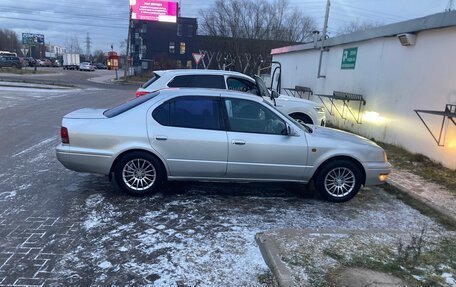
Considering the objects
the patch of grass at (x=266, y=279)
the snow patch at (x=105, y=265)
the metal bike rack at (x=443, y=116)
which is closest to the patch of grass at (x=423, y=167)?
the metal bike rack at (x=443, y=116)

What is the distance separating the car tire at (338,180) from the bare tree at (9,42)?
110m

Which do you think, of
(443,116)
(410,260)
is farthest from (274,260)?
(443,116)

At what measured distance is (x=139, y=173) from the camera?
5.62 m

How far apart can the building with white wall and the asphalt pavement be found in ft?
9.61

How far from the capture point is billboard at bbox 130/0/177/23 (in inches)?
2051

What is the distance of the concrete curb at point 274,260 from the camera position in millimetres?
3549

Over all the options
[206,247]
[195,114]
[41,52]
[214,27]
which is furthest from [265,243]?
[41,52]

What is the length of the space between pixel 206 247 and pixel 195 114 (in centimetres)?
214

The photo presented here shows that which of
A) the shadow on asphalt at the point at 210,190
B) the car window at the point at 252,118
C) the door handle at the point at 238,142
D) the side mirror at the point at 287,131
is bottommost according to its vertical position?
the shadow on asphalt at the point at 210,190

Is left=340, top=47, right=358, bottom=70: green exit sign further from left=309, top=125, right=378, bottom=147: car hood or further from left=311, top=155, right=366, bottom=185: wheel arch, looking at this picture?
left=311, top=155, right=366, bottom=185: wheel arch

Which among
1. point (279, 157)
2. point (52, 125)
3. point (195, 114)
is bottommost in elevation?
point (52, 125)

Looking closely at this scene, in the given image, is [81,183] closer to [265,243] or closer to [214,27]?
[265,243]

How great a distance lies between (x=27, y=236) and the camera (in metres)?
4.26

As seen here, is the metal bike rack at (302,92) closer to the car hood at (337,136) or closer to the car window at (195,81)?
the car window at (195,81)
